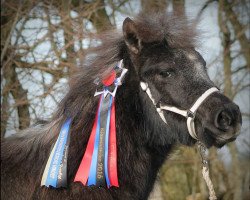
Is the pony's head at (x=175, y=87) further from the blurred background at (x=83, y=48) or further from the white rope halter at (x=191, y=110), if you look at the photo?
the blurred background at (x=83, y=48)

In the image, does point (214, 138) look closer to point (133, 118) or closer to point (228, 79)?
point (133, 118)

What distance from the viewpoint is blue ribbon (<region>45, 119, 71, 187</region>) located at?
3.47m

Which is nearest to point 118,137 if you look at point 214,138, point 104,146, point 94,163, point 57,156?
point 104,146

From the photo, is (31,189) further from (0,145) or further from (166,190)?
(166,190)

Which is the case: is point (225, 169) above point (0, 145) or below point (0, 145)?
below

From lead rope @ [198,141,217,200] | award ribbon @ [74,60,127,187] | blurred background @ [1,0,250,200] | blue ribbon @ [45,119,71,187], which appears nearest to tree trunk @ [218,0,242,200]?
blurred background @ [1,0,250,200]

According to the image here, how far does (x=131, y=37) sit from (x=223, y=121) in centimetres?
112

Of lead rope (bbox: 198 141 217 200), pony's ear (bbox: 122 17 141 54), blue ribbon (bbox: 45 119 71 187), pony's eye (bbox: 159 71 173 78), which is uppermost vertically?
pony's ear (bbox: 122 17 141 54)

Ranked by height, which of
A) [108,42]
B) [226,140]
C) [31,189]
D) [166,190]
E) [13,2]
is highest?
[13,2]

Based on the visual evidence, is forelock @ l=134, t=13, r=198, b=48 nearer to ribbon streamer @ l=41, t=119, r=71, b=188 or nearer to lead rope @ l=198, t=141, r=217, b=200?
lead rope @ l=198, t=141, r=217, b=200

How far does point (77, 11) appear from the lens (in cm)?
841

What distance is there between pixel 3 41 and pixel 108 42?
555 centimetres

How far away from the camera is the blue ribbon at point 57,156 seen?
3.47 meters

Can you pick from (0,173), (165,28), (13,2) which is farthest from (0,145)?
(13,2)
